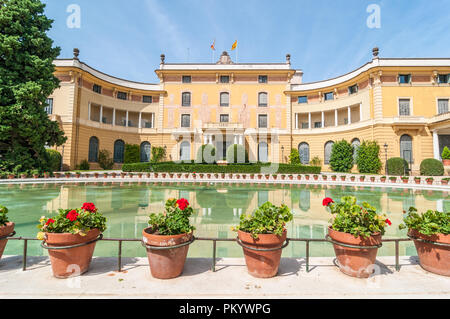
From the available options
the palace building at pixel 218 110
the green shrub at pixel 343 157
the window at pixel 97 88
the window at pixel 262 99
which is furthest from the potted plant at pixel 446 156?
the window at pixel 97 88

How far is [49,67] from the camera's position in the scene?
16.8 meters

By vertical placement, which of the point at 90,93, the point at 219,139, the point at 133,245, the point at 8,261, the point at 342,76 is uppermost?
the point at 342,76

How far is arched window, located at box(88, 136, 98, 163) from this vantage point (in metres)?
27.6

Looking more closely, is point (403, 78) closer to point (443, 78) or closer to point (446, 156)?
point (443, 78)

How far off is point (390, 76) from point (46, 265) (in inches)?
1289

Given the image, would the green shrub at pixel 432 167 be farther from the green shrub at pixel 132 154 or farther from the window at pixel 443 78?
the green shrub at pixel 132 154

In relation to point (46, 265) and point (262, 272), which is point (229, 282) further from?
point (46, 265)

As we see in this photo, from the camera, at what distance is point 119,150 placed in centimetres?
3066

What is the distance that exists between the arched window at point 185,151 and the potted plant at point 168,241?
2908 centimetres

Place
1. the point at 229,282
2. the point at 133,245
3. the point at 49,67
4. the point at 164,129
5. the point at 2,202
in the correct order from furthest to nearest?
the point at 164,129, the point at 49,67, the point at 2,202, the point at 133,245, the point at 229,282

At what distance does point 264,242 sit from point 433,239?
85.8 inches

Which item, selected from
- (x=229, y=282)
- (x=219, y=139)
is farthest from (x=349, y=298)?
(x=219, y=139)

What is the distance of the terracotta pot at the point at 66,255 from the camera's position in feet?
8.62

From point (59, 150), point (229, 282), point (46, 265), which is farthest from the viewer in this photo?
point (59, 150)
